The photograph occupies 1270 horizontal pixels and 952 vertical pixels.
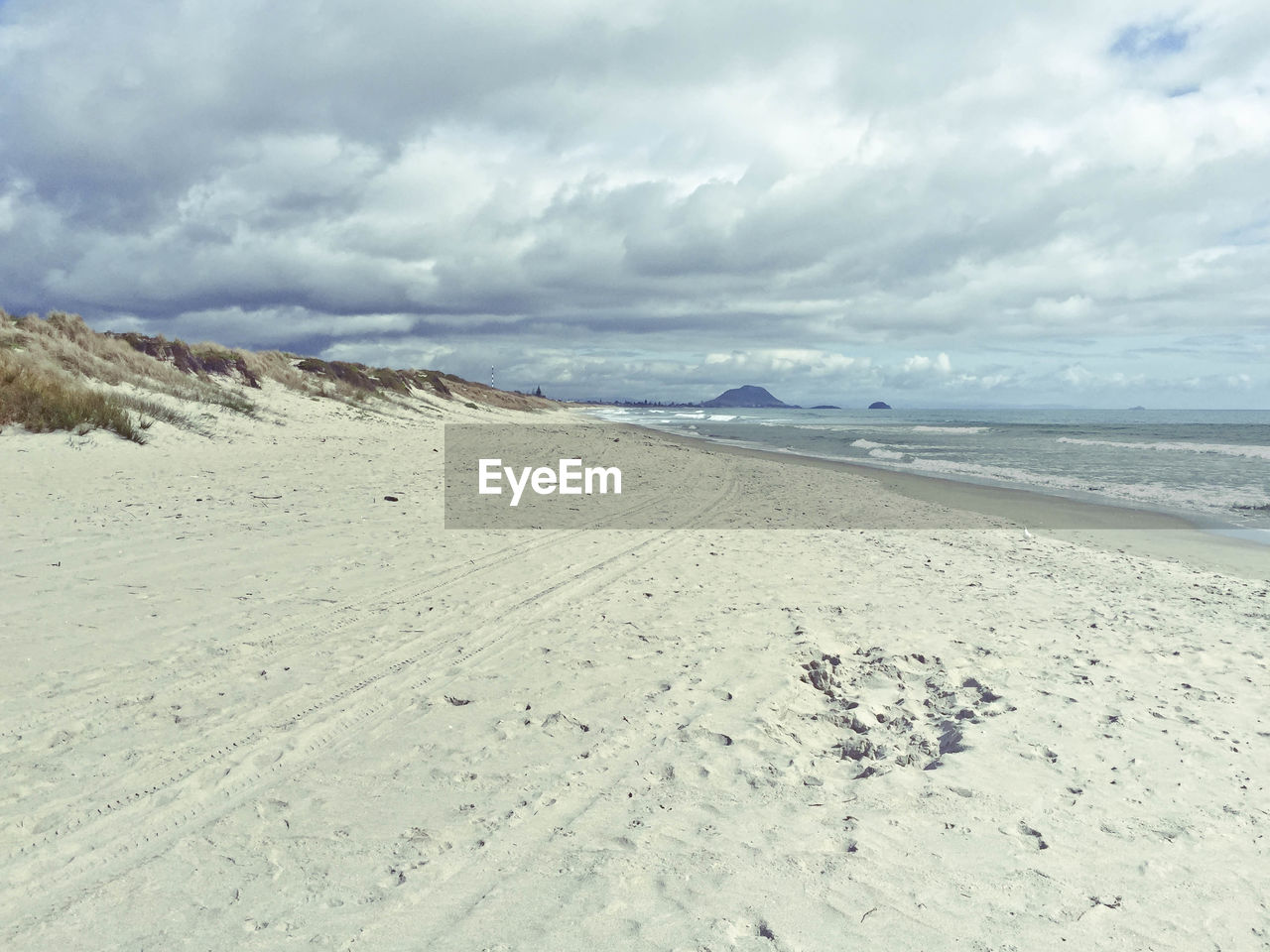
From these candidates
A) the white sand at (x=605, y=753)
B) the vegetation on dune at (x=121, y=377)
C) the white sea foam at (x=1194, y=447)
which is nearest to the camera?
the white sand at (x=605, y=753)

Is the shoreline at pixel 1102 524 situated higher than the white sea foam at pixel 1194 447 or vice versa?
the white sea foam at pixel 1194 447

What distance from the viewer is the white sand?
2.89 meters

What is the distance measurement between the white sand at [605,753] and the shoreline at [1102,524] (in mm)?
2720

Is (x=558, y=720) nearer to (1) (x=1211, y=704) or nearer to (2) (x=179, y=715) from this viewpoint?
(2) (x=179, y=715)

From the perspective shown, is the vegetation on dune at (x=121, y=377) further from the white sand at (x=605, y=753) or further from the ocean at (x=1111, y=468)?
the ocean at (x=1111, y=468)

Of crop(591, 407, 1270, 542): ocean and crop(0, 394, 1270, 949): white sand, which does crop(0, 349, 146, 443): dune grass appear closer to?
crop(0, 394, 1270, 949): white sand

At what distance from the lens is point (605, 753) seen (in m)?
4.21

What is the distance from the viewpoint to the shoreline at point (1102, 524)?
10.9m

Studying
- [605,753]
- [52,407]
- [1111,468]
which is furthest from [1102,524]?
[52,407]

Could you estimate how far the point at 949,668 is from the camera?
566 cm

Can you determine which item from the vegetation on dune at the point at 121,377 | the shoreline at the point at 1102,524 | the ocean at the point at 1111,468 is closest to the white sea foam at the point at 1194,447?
the ocean at the point at 1111,468

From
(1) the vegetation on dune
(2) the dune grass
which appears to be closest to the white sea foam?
(1) the vegetation on dune

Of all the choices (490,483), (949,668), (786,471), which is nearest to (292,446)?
(490,483)

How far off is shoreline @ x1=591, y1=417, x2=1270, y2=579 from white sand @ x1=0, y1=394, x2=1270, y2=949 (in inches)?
107
